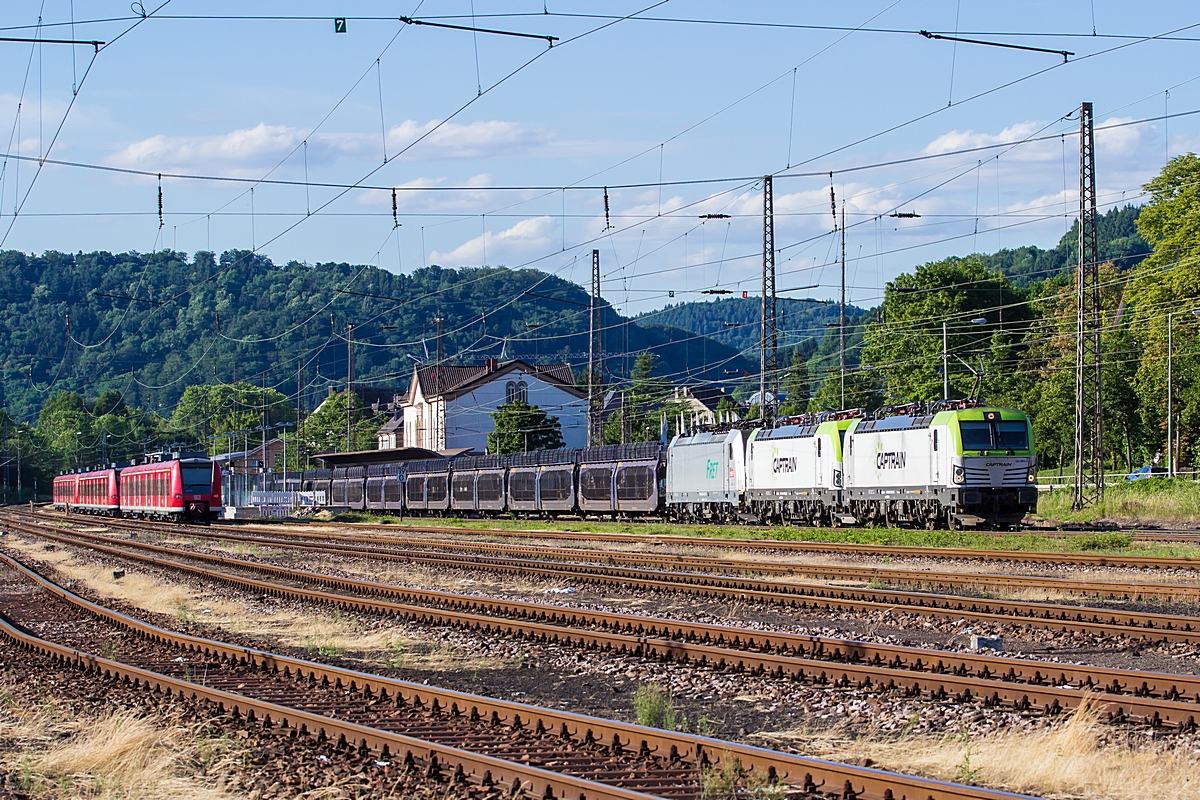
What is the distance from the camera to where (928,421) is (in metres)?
Result: 34.1

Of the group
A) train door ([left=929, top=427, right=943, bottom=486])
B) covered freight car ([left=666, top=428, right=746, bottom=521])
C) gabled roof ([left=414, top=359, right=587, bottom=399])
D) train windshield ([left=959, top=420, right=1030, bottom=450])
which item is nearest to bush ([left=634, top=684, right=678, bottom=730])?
train windshield ([left=959, top=420, right=1030, bottom=450])

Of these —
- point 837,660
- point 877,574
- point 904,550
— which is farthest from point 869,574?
point 837,660

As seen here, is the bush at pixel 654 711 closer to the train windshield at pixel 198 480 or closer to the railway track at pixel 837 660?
the railway track at pixel 837 660

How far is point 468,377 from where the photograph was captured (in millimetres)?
119688

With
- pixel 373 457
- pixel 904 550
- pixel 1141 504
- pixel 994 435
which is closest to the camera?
pixel 904 550

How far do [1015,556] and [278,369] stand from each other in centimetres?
17156

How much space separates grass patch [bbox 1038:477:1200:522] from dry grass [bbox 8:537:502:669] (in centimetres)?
2670

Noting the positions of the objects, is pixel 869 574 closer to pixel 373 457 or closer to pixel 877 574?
pixel 877 574

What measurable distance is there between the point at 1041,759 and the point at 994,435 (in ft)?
83.4

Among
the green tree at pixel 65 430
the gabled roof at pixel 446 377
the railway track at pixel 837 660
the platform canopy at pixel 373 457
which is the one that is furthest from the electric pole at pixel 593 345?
the green tree at pixel 65 430

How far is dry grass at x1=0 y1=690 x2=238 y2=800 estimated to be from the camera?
875 cm

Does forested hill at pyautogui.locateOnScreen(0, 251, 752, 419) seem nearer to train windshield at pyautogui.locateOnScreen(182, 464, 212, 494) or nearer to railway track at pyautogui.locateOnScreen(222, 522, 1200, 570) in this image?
train windshield at pyautogui.locateOnScreen(182, 464, 212, 494)

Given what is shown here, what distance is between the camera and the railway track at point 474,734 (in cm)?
803

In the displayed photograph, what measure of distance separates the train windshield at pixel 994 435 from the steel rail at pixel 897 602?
12212 mm
